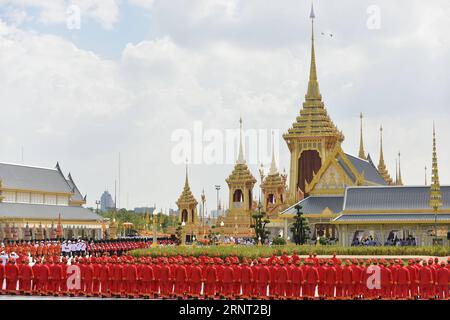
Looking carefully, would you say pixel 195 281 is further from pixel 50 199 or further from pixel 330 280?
pixel 50 199

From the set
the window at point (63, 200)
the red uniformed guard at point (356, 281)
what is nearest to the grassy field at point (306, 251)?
the red uniformed guard at point (356, 281)

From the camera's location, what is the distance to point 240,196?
9719 cm

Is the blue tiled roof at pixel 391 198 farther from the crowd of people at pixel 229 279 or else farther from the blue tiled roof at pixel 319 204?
the crowd of people at pixel 229 279

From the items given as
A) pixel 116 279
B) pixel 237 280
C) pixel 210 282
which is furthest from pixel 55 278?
pixel 237 280

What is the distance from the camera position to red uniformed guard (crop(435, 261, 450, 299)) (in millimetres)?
26984

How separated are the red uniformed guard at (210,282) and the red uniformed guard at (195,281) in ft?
0.81

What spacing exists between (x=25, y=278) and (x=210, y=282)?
733 centimetres

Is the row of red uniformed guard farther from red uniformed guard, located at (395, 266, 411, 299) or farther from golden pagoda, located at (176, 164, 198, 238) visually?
golden pagoda, located at (176, 164, 198, 238)

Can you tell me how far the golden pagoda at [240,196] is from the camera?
297 feet

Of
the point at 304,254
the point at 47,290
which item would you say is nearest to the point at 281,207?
the point at 304,254
